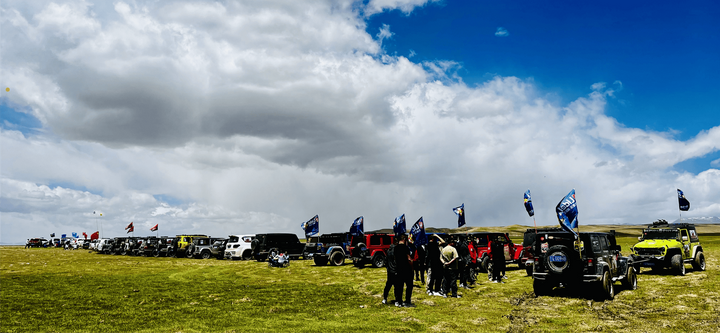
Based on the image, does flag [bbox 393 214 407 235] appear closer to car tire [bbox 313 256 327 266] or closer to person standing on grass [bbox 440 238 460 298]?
car tire [bbox 313 256 327 266]

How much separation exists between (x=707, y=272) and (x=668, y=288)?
675 cm

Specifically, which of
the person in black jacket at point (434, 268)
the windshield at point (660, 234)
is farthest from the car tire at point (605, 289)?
the windshield at point (660, 234)

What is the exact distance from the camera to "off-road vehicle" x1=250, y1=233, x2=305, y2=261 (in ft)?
99.6

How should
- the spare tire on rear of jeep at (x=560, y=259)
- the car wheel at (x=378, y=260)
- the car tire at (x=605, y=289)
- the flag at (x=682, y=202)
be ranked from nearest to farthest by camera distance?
the car tire at (x=605, y=289) → the spare tire on rear of jeep at (x=560, y=259) → the car wheel at (x=378, y=260) → the flag at (x=682, y=202)

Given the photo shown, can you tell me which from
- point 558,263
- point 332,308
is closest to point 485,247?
point 558,263

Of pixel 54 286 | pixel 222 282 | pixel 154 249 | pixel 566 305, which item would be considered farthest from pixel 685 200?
pixel 154 249

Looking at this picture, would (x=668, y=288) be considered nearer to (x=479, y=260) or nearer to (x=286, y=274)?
(x=479, y=260)

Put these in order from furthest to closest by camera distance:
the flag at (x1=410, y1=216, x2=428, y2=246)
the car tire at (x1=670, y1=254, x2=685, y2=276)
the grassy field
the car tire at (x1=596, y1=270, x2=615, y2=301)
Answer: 1. the car tire at (x1=670, y1=254, x2=685, y2=276)
2. the flag at (x1=410, y1=216, x2=428, y2=246)
3. the car tire at (x1=596, y1=270, x2=615, y2=301)
4. the grassy field

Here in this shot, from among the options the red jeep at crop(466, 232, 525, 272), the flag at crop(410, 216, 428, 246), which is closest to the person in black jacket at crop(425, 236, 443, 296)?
the flag at crop(410, 216, 428, 246)

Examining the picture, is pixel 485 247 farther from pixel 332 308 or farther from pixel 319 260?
pixel 332 308

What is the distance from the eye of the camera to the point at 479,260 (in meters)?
20.8

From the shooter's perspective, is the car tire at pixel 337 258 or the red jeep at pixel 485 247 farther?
the car tire at pixel 337 258

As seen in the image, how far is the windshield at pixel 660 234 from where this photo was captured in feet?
63.7

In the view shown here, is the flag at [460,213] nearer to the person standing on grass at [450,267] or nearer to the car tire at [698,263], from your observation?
the car tire at [698,263]
